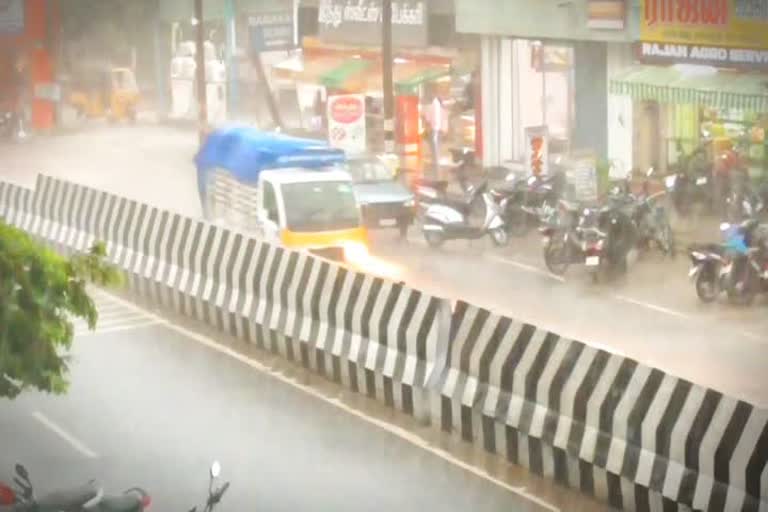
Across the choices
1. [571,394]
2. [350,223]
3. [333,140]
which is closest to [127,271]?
[350,223]

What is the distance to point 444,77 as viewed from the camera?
17719 mm

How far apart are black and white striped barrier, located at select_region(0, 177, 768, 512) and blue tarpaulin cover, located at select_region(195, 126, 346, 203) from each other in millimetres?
1471

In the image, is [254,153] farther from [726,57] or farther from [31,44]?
[726,57]

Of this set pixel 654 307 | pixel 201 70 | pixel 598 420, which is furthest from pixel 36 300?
pixel 201 70

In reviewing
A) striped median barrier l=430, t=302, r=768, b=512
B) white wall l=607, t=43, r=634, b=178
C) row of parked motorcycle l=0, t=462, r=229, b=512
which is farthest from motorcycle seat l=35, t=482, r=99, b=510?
white wall l=607, t=43, r=634, b=178

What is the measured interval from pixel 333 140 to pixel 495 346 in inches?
261

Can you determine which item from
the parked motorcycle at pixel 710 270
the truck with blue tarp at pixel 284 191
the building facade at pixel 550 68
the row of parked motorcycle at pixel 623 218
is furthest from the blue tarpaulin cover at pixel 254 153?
the parked motorcycle at pixel 710 270

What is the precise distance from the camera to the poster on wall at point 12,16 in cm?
1276

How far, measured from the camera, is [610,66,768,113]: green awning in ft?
45.0

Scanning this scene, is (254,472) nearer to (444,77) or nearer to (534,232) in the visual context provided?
(534,232)

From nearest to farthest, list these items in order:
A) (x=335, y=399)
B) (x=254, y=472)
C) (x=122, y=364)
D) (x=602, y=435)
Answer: (x=602, y=435) < (x=254, y=472) < (x=335, y=399) < (x=122, y=364)

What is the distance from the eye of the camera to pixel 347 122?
15891 millimetres

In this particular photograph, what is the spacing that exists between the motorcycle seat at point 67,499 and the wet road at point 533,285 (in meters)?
4.39

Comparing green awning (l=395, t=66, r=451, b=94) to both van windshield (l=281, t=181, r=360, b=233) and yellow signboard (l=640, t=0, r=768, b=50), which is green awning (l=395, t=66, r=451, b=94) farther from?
van windshield (l=281, t=181, r=360, b=233)
